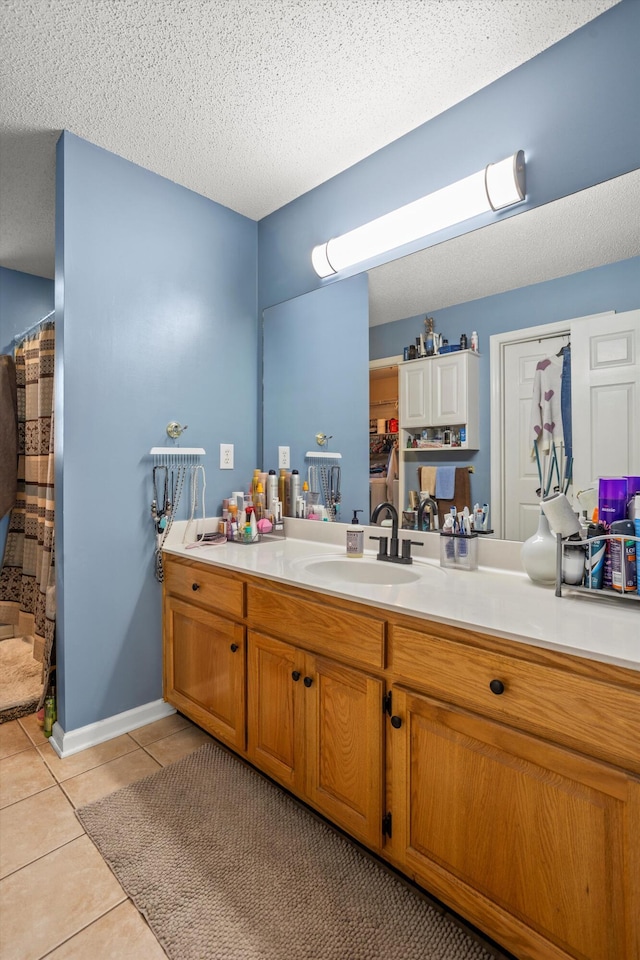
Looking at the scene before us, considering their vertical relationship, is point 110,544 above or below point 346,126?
below

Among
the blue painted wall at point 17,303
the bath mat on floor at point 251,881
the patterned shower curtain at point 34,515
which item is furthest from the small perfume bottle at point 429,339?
the blue painted wall at point 17,303

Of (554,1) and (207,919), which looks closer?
(207,919)

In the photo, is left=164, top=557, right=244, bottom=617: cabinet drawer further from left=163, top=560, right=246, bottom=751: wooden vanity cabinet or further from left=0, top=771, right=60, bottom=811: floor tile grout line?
left=0, top=771, right=60, bottom=811: floor tile grout line

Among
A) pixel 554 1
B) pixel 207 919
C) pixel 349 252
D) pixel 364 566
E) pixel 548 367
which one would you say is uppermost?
pixel 554 1

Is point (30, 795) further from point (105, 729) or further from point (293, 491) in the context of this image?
point (293, 491)

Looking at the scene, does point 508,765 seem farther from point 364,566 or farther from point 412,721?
point 364,566

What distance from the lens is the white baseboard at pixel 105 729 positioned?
1.83 meters

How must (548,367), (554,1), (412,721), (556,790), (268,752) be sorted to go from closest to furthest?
(556,790)
(412,721)
(554,1)
(548,367)
(268,752)

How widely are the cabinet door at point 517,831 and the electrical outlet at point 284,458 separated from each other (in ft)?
4.32

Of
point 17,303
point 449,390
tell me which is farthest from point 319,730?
point 17,303

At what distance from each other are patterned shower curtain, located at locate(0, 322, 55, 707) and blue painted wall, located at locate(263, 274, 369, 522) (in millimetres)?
1027

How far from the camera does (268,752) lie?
1550 millimetres

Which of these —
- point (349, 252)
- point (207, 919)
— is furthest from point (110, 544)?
point (349, 252)

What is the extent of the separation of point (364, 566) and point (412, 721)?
2.07 ft
